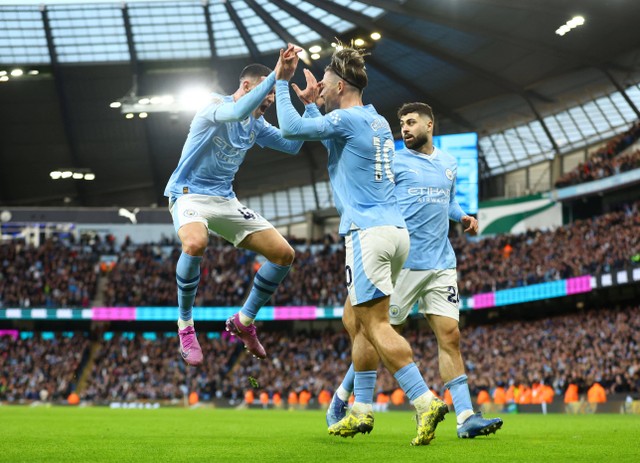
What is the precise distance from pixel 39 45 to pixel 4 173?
1234 centimetres

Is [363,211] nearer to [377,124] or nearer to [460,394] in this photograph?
[377,124]

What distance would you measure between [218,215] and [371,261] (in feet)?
8.03

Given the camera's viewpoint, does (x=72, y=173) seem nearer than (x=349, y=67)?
No

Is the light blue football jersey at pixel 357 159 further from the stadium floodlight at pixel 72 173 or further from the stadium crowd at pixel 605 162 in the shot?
the stadium floodlight at pixel 72 173

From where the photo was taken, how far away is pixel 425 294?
884cm

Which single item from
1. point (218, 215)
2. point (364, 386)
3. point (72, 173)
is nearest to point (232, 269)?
point (72, 173)

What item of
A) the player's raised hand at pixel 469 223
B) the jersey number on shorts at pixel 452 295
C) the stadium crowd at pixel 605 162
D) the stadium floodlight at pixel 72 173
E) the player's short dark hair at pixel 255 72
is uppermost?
the stadium floodlight at pixel 72 173

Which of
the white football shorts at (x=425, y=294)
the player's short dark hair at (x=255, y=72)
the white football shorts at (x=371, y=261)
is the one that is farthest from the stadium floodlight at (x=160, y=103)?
the white football shorts at (x=371, y=261)

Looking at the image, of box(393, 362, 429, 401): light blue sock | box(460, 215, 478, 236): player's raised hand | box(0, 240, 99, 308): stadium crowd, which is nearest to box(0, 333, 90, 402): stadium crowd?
box(0, 240, 99, 308): stadium crowd

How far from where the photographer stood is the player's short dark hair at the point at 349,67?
7.71m

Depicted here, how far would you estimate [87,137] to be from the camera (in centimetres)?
5247

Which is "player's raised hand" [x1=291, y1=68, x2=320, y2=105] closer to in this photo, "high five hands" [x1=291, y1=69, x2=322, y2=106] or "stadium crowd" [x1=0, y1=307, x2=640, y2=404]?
"high five hands" [x1=291, y1=69, x2=322, y2=106]

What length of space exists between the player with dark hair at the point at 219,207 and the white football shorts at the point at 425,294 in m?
1.38

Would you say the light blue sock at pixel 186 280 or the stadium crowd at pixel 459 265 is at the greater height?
the stadium crowd at pixel 459 265
